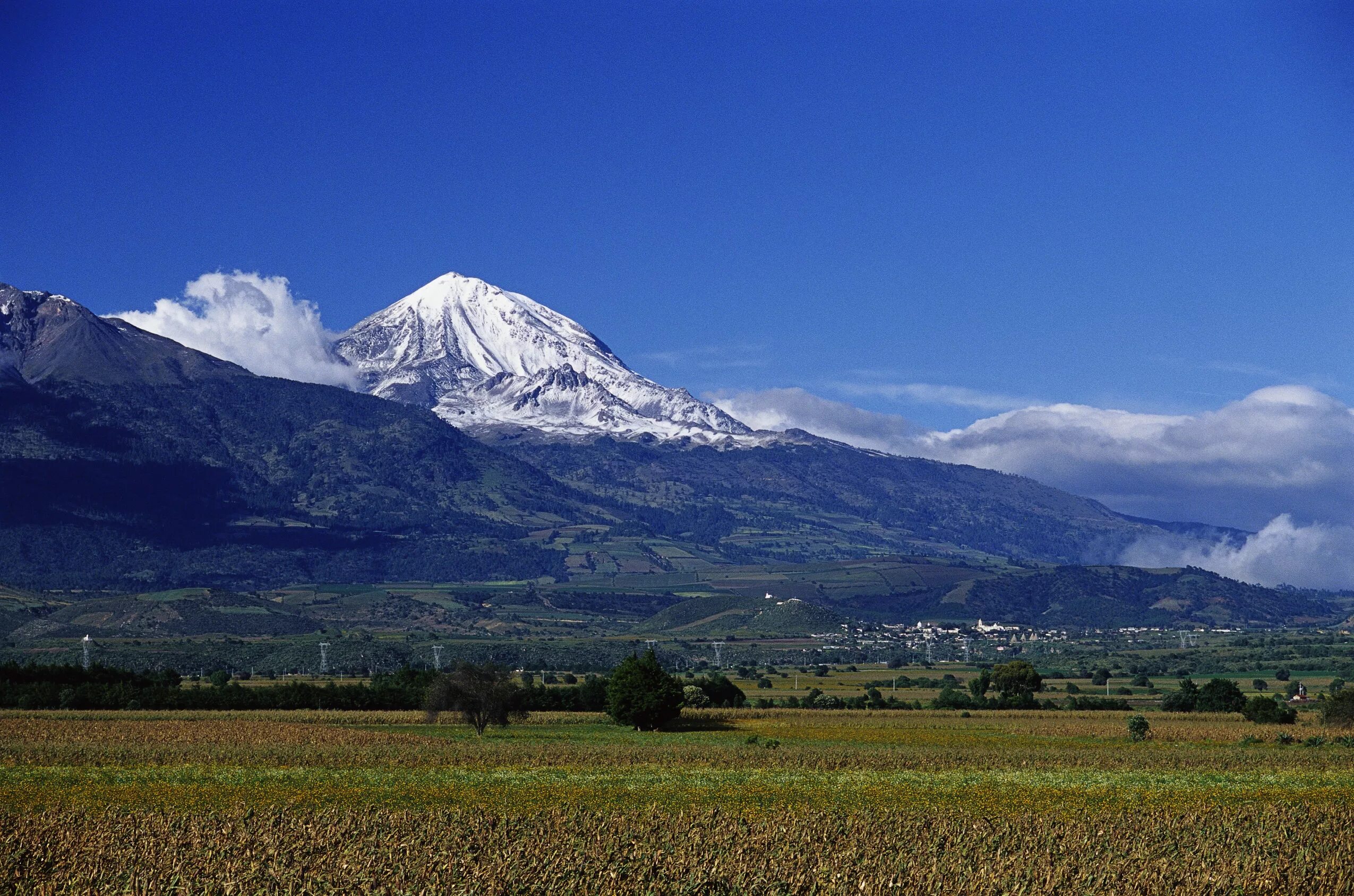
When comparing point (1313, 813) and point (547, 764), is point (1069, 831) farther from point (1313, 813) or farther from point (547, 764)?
point (547, 764)

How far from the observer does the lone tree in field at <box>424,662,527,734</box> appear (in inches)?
3634

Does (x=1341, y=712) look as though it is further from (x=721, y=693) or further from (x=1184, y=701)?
(x=721, y=693)

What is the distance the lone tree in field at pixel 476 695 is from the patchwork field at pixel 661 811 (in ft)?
5.00

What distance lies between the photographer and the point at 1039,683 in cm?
15838

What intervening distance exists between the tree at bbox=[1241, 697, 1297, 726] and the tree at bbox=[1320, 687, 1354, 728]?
535 cm

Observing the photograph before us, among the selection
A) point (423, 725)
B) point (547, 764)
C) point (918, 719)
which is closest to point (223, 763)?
point (547, 764)

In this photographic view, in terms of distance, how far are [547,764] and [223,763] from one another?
588 inches

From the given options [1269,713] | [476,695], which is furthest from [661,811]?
[1269,713]

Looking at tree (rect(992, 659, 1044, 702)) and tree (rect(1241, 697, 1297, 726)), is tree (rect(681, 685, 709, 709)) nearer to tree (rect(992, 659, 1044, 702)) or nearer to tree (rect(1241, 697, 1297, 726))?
tree (rect(992, 659, 1044, 702))

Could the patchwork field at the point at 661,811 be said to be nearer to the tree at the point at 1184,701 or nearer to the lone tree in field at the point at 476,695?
the lone tree in field at the point at 476,695

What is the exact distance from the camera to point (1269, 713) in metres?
105

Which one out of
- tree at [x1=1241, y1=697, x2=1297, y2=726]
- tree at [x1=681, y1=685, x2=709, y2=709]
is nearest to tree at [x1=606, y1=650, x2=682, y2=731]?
tree at [x1=681, y1=685, x2=709, y2=709]

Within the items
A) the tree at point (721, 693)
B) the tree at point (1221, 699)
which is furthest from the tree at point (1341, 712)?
the tree at point (721, 693)

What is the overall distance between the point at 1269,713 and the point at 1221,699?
18339mm
